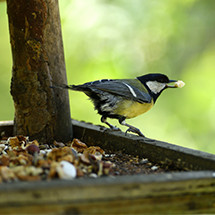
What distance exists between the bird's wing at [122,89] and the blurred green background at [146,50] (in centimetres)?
82

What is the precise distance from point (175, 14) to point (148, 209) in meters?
2.54

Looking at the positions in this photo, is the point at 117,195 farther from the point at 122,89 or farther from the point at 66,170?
the point at 122,89

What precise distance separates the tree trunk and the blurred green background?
1.11 meters

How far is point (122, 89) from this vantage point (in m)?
2.17

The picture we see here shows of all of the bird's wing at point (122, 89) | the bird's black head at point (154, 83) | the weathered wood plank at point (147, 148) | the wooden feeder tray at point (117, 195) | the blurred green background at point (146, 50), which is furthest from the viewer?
the blurred green background at point (146, 50)

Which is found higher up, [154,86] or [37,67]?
[37,67]

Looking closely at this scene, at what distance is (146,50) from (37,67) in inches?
62.5

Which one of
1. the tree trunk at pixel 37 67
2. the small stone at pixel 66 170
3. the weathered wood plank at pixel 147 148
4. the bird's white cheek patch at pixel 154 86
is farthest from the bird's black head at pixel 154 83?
the small stone at pixel 66 170

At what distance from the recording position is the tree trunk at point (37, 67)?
6.07 ft

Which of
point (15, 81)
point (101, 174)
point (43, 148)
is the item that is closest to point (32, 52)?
point (15, 81)

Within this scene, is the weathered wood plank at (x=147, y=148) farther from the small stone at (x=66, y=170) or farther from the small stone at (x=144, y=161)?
the small stone at (x=66, y=170)

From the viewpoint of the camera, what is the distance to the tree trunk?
1.85 meters

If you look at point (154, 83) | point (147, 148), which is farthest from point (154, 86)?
point (147, 148)

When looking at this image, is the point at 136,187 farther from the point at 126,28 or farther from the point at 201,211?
the point at 126,28
